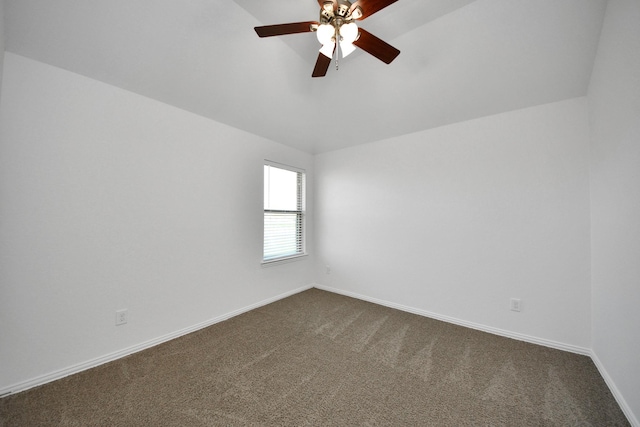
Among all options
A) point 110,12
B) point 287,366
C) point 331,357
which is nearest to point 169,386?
point 287,366

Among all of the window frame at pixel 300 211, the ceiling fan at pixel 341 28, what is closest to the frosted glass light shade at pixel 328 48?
the ceiling fan at pixel 341 28

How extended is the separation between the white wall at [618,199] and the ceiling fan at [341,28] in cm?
143

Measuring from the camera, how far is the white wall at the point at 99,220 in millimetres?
1644

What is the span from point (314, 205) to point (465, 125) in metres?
2.48

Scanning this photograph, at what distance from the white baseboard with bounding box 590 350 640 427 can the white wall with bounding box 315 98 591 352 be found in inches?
9.0

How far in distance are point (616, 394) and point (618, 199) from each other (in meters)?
1.32

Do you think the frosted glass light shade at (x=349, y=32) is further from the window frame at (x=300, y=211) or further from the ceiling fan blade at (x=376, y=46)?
the window frame at (x=300, y=211)

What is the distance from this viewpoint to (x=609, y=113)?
1717 millimetres

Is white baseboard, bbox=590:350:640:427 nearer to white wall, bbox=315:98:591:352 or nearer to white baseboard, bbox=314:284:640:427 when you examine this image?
white baseboard, bbox=314:284:640:427

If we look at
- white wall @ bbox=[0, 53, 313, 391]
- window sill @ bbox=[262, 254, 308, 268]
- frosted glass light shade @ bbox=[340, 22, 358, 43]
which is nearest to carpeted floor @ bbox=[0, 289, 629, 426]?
white wall @ bbox=[0, 53, 313, 391]

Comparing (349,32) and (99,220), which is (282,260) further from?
(349,32)

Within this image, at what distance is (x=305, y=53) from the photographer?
7.65 feet

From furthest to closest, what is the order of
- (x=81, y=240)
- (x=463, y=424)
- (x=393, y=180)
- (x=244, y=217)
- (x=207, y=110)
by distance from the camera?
1. (x=393, y=180)
2. (x=244, y=217)
3. (x=207, y=110)
4. (x=81, y=240)
5. (x=463, y=424)

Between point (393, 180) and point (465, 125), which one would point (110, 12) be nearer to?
point (393, 180)
